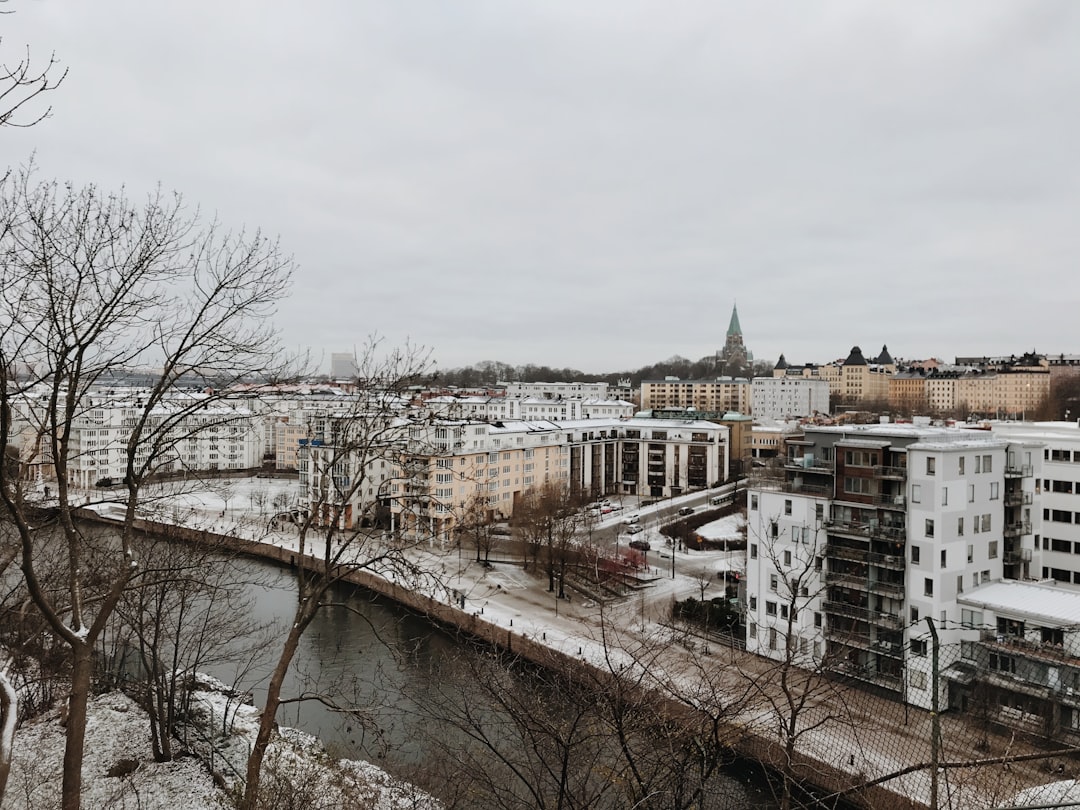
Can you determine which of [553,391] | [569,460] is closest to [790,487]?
[569,460]

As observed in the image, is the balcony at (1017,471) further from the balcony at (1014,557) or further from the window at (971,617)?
the window at (971,617)

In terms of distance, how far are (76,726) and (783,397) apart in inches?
2237

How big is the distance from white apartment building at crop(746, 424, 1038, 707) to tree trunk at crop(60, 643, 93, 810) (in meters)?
8.42

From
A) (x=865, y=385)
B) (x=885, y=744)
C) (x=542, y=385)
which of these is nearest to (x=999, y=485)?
(x=885, y=744)

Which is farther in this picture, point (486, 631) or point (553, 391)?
point (553, 391)

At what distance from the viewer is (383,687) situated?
911cm

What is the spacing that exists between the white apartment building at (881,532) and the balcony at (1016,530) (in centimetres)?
2

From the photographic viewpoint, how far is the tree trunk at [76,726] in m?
3.79

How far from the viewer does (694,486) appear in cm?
3186

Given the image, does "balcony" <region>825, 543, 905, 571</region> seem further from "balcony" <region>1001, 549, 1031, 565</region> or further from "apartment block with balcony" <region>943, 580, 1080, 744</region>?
"balcony" <region>1001, 549, 1031, 565</region>

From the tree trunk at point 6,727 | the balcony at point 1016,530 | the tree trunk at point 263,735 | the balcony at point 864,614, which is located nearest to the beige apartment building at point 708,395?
the balcony at point 1016,530

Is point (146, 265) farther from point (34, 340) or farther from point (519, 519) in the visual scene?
point (519, 519)

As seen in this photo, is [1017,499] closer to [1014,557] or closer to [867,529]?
[1014,557]

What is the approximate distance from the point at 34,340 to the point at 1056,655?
10.2 m
